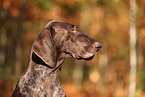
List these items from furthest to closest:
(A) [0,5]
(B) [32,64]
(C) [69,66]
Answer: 1. (C) [69,66]
2. (A) [0,5]
3. (B) [32,64]

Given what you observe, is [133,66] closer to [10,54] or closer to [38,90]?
[38,90]

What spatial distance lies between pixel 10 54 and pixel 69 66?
342 inches

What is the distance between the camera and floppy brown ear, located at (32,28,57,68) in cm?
304

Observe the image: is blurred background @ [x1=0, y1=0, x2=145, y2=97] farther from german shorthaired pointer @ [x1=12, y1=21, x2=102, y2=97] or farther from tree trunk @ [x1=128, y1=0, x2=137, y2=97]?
german shorthaired pointer @ [x1=12, y1=21, x2=102, y2=97]

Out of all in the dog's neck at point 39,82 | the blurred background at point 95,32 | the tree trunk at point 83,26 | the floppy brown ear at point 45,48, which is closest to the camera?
the floppy brown ear at point 45,48

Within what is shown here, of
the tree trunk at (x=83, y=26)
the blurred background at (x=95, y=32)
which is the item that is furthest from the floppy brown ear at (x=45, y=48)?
the tree trunk at (x=83, y=26)

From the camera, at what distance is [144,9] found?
939cm

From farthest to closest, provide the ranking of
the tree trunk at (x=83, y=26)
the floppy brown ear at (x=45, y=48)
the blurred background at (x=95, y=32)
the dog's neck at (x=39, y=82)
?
the tree trunk at (x=83, y=26)
the blurred background at (x=95, y=32)
the dog's neck at (x=39, y=82)
the floppy brown ear at (x=45, y=48)

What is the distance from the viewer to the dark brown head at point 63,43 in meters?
3.12

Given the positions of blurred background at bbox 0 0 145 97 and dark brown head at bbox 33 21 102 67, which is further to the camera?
blurred background at bbox 0 0 145 97

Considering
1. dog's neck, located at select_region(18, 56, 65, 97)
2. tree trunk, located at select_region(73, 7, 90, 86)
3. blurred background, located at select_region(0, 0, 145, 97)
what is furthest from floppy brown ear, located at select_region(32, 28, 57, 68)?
tree trunk, located at select_region(73, 7, 90, 86)

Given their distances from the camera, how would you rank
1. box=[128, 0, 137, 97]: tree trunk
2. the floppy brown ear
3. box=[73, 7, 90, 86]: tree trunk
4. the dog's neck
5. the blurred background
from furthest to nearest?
box=[73, 7, 90, 86]: tree trunk < the blurred background < box=[128, 0, 137, 97]: tree trunk < the dog's neck < the floppy brown ear

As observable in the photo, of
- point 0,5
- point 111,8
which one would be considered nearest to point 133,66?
point 111,8

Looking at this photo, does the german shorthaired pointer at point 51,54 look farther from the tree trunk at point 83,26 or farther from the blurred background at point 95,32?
the tree trunk at point 83,26
